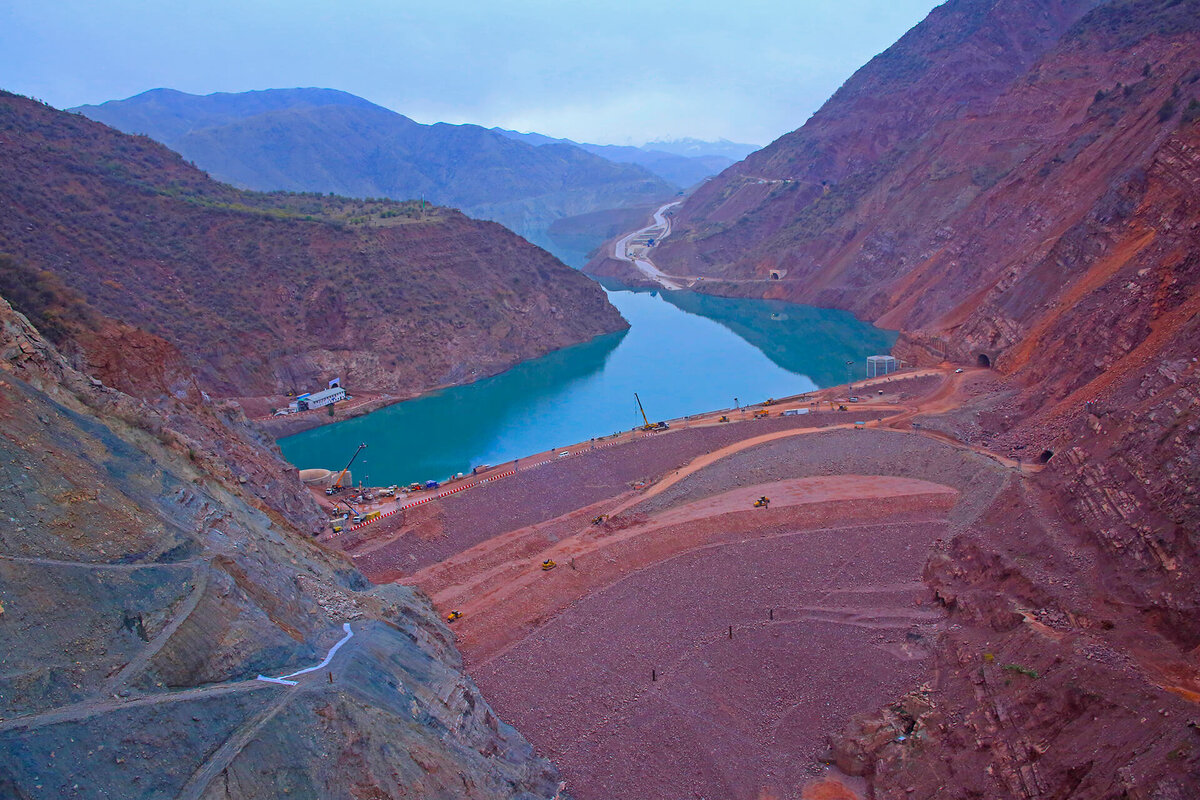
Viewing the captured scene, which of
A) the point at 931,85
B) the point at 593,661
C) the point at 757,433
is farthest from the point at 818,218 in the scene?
the point at 593,661

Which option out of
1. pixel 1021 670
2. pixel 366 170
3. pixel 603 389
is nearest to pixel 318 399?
pixel 603 389

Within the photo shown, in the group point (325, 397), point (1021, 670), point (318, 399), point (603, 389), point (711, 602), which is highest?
point (325, 397)

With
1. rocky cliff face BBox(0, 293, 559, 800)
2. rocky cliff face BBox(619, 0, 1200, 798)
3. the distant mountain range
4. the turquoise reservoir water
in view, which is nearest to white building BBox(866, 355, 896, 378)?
the turquoise reservoir water

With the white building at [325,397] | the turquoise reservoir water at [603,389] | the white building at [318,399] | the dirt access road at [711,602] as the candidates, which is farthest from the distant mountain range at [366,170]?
the dirt access road at [711,602]

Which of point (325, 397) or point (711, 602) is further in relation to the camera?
point (325, 397)

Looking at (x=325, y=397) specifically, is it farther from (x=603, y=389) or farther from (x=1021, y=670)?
(x=1021, y=670)

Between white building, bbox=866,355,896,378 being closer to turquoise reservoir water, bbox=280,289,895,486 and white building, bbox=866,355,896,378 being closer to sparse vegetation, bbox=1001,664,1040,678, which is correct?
turquoise reservoir water, bbox=280,289,895,486

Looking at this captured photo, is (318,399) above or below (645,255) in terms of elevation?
below
